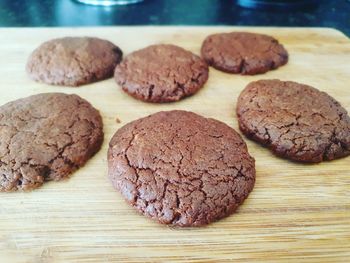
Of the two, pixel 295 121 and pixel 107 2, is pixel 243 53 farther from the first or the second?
pixel 107 2

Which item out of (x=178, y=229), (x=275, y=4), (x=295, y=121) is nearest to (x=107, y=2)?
(x=275, y=4)

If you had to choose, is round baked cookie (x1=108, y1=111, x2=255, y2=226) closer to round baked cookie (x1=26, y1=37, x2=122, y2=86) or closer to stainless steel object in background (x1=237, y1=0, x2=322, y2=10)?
round baked cookie (x1=26, y1=37, x2=122, y2=86)

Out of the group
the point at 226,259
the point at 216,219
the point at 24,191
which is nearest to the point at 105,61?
the point at 24,191

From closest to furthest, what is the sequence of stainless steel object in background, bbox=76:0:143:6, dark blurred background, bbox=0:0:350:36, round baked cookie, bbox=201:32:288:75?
round baked cookie, bbox=201:32:288:75
dark blurred background, bbox=0:0:350:36
stainless steel object in background, bbox=76:0:143:6

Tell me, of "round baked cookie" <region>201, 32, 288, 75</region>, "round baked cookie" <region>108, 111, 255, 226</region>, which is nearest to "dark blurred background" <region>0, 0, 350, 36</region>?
"round baked cookie" <region>201, 32, 288, 75</region>

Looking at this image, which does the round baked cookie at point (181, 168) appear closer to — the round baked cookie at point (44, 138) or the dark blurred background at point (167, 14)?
the round baked cookie at point (44, 138)

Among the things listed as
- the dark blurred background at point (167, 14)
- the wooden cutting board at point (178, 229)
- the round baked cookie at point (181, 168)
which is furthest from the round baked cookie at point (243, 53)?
the dark blurred background at point (167, 14)
